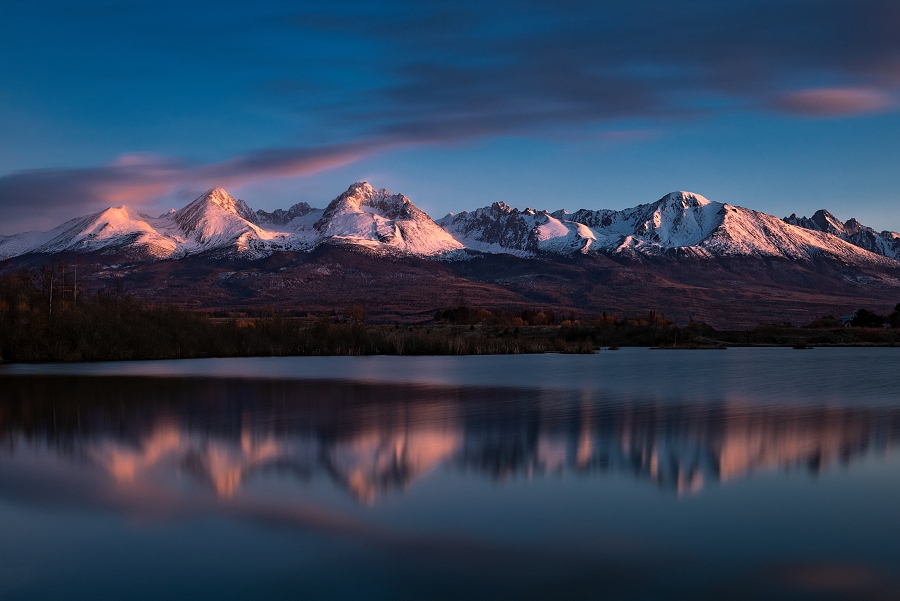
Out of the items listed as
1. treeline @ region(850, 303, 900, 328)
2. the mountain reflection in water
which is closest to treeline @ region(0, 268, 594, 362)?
the mountain reflection in water

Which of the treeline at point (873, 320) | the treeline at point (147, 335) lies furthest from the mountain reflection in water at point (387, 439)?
the treeline at point (873, 320)

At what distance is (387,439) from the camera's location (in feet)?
61.4

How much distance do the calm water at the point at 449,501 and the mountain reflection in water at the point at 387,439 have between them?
95 mm

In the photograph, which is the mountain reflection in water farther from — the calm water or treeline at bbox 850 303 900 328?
treeline at bbox 850 303 900 328

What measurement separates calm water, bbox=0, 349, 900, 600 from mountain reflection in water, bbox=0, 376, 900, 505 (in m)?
0.09

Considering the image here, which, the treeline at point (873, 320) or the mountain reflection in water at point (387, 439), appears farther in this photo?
the treeline at point (873, 320)

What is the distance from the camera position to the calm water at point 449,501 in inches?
351

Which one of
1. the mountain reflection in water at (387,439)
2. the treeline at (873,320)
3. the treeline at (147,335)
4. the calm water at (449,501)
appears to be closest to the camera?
the calm water at (449,501)

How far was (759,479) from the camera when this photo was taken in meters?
13.9

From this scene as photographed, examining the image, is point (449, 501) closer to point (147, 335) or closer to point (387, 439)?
point (387, 439)

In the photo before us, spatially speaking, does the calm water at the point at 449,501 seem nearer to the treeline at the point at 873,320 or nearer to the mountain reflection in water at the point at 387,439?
the mountain reflection in water at the point at 387,439

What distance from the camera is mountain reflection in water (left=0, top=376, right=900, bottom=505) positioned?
14.5m

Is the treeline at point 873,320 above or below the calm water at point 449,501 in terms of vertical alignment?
below

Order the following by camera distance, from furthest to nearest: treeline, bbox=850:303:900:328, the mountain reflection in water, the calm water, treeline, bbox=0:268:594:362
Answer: treeline, bbox=850:303:900:328 → treeline, bbox=0:268:594:362 → the mountain reflection in water → the calm water
